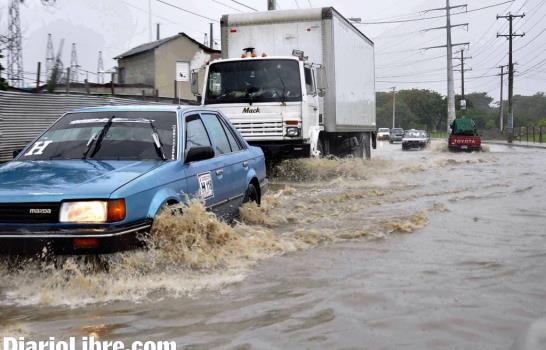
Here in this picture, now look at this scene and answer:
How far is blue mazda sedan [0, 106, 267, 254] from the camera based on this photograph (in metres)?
4.39

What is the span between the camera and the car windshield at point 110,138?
5578 millimetres

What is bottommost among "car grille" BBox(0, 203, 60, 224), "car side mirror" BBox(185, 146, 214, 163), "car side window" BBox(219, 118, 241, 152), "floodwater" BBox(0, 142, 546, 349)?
"floodwater" BBox(0, 142, 546, 349)

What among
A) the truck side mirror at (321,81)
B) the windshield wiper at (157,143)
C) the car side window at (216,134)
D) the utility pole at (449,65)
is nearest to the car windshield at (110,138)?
the windshield wiper at (157,143)

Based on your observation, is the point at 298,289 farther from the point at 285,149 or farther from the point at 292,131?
the point at 285,149

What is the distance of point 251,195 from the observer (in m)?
7.34

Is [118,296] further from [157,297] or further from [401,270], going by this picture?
[401,270]

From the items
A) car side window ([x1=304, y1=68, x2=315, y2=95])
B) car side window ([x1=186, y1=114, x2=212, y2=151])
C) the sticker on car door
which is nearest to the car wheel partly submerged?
car side window ([x1=186, y1=114, x2=212, y2=151])

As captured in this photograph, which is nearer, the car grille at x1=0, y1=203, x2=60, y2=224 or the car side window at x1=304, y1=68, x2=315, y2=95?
the car grille at x1=0, y1=203, x2=60, y2=224

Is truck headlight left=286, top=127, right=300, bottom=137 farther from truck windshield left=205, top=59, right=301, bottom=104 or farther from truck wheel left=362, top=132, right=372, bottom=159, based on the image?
truck wheel left=362, top=132, right=372, bottom=159

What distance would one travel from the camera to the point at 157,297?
455 cm

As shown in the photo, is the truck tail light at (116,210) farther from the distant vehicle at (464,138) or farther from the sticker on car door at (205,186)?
the distant vehicle at (464,138)

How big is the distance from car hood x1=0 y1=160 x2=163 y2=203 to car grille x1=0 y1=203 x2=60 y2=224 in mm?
44

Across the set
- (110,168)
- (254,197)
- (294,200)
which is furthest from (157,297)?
(294,200)

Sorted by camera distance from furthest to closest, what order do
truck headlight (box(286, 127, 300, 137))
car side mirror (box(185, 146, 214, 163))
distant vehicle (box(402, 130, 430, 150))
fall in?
distant vehicle (box(402, 130, 430, 150)), truck headlight (box(286, 127, 300, 137)), car side mirror (box(185, 146, 214, 163))
